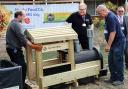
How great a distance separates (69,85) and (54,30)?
4.21 ft

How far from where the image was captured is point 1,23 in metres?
13.5

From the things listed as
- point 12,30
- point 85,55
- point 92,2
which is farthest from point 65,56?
point 92,2

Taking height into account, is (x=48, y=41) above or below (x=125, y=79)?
above

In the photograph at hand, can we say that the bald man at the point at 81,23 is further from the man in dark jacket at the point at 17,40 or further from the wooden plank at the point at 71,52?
the man in dark jacket at the point at 17,40

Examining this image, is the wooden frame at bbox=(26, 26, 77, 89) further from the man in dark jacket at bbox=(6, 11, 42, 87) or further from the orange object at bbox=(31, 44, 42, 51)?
the man in dark jacket at bbox=(6, 11, 42, 87)

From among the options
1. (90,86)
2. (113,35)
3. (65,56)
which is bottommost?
(90,86)

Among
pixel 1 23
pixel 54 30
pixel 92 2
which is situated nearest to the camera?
A: pixel 54 30

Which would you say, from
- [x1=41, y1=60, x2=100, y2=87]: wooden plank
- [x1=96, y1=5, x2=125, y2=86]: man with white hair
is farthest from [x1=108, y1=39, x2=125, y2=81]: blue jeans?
[x1=41, y1=60, x2=100, y2=87]: wooden plank

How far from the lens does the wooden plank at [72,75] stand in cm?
730

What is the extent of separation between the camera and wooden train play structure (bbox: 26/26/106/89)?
7.18m

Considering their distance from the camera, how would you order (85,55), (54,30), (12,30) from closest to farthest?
(12,30), (54,30), (85,55)

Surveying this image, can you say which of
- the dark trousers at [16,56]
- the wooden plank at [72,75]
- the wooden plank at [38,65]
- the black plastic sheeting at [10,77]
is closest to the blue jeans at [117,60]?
the wooden plank at [72,75]

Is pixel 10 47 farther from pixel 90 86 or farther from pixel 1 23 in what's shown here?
pixel 1 23

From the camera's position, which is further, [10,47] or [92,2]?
[92,2]
